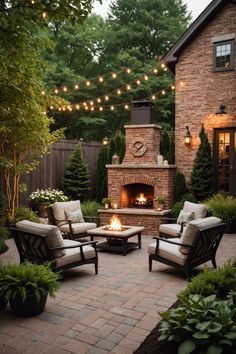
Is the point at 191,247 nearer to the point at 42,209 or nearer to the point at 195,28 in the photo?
the point at 42,209

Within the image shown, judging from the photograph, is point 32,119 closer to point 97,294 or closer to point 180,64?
point 97,294

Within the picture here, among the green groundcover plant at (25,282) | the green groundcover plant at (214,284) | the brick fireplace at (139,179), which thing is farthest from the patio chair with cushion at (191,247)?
the brick fireplace at (139,179)

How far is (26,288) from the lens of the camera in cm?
432

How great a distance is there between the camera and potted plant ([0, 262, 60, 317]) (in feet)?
14.0

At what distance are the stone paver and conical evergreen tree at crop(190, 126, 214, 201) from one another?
4.46 meters

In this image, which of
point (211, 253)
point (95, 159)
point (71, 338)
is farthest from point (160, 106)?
point (71, 338)

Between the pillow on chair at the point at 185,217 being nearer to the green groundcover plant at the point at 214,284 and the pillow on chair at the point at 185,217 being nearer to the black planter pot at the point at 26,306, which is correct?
the green groundcover plant at the point at 214,284

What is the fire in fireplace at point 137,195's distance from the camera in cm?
1130

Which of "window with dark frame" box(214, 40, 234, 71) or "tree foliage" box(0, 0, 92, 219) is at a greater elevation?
"window with dark frame" box(214, 40, 234, 71)

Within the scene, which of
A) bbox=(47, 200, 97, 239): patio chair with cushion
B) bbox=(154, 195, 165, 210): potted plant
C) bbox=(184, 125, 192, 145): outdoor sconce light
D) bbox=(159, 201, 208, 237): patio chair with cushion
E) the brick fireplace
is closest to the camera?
bbox=(159, 201, 208, 237): patio chair with cushion

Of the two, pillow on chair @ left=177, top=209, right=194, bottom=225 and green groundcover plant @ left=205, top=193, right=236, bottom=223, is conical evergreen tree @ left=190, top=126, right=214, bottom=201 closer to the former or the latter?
green groundcover plant @ left=205, top=193, right=236, bottom=223

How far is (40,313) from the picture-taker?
4.49 meters

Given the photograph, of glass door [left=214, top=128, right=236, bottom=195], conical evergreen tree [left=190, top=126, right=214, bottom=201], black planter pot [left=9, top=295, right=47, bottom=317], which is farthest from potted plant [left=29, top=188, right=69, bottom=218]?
black planter pot [left=9, top=295, right=47, bottom=317]

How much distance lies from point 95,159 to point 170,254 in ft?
31.0
